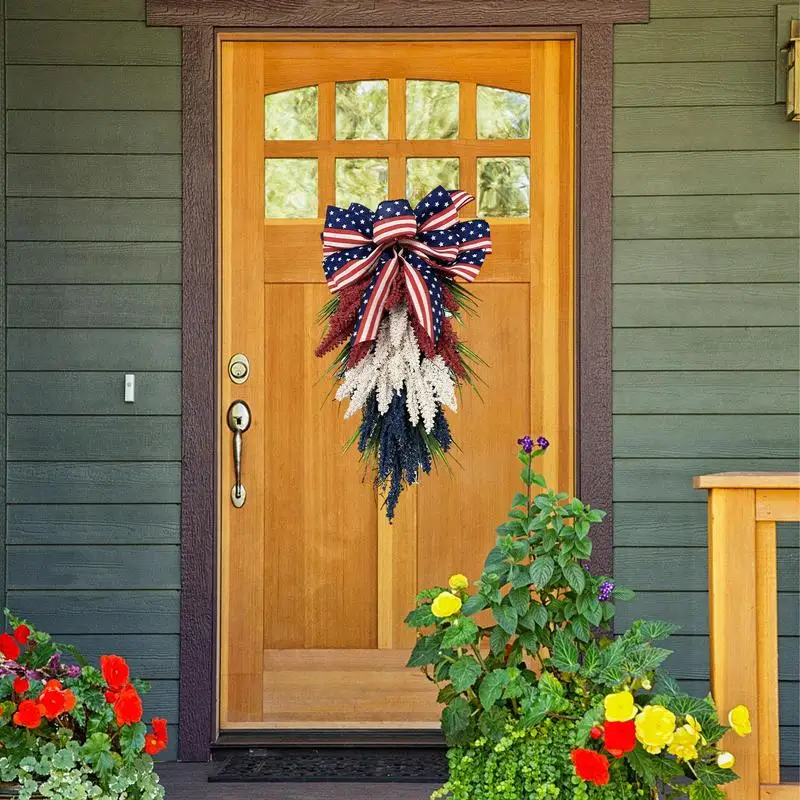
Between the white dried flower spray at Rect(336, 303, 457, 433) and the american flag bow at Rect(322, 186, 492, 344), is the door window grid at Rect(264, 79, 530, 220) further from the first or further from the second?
the white dried flower spray at Rect(336, 303, 457, 433)

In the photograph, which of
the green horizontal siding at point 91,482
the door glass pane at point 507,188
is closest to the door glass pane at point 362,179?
the door glass pane at point 507,188

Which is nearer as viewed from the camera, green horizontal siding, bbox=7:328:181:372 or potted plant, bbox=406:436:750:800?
potted plant, bbox=406:436:750:800

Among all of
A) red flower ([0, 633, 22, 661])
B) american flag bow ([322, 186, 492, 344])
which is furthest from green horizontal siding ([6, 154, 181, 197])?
red flower ([0, 633, 22, 661])

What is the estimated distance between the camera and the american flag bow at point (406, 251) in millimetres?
2102

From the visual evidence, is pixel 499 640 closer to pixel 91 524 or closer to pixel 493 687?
pixel 493 687

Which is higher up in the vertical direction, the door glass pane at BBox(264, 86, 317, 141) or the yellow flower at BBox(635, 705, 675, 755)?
the door glass pane at BBox(264, 86, 317, 141)

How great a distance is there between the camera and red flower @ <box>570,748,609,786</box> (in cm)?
218

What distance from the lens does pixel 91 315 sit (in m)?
3.30

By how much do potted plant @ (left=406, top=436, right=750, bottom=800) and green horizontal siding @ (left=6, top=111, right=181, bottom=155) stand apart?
156cm

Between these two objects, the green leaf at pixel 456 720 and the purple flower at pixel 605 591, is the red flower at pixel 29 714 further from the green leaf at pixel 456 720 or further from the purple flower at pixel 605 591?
the purple flower at pixel 605 591

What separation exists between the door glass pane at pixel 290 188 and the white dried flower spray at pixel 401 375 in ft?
4.57

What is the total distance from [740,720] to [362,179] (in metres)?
1.94

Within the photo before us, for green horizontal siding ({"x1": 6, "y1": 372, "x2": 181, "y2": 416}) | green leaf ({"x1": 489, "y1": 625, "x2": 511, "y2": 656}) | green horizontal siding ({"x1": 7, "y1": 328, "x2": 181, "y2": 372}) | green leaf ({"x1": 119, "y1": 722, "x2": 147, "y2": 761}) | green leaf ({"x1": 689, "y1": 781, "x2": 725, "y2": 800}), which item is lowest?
green leaf ({"x1": 689, "y1": 781, "x2": 725, "y2": 800})

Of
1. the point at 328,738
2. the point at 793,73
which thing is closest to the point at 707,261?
the point at 793,73
